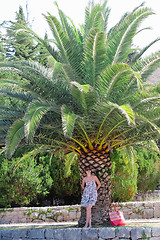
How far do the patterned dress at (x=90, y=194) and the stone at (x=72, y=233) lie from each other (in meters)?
0.76

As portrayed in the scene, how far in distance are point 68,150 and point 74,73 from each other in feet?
8.52

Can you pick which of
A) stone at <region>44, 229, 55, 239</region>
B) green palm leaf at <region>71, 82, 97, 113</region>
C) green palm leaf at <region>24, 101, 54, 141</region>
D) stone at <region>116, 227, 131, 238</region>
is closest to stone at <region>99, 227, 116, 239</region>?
stone at <region>116, 227, 131, 238</region>

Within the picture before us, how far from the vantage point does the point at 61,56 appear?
36.1 ft

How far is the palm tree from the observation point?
9641 millimetres

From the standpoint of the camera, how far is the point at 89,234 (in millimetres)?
9922

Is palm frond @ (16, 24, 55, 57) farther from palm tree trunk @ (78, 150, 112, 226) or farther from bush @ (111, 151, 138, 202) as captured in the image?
bush @ (111, 151, 138, 202)

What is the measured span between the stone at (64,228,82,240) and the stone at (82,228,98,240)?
12 centimetres

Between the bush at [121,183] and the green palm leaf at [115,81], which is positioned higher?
the green palm leaf at [115,81]

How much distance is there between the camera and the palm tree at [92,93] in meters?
9.64


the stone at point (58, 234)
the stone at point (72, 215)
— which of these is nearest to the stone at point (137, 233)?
the stone at point (58, 234)

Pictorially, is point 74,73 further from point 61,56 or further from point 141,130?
point 141,130

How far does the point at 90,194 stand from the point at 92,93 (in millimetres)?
2960

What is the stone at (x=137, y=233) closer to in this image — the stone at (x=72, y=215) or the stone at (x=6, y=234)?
the stone at (x=6, y=234)

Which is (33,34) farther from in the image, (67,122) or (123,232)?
(123,232)
